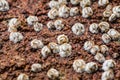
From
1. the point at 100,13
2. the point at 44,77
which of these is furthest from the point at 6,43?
the point at 100,13

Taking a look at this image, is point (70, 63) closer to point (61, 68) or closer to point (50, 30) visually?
point (61, 68)

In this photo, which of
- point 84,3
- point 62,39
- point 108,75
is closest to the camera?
point 108,75

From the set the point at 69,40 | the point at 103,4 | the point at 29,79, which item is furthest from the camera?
the point at 103,4

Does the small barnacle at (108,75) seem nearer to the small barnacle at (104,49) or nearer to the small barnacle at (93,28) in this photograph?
the small barnacle at (104,49)

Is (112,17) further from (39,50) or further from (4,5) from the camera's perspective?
(4,5)

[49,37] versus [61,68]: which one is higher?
[49,37]

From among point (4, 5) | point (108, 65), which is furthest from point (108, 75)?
point (4, 5)

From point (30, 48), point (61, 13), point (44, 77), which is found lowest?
point (44, 77)
